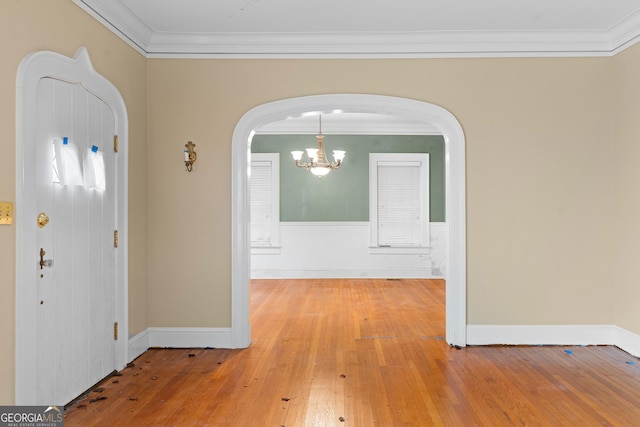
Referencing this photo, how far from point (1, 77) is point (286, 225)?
21.3 ft

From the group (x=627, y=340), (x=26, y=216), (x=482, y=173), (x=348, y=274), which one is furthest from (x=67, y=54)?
(x=348, y=274)

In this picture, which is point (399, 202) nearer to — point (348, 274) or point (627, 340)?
point (348, 274)

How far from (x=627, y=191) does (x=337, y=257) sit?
5282 millimetres

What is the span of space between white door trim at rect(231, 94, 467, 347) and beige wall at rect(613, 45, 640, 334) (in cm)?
147

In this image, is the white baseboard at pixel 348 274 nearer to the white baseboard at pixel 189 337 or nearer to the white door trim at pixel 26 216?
the white baseboard at pixel 189 337

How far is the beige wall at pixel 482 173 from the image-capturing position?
178 inches

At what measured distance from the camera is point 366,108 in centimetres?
462

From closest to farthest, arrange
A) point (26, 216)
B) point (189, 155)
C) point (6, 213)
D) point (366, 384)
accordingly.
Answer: point (6, 213), point (26, 216), point (366, 384), point (189, 155)

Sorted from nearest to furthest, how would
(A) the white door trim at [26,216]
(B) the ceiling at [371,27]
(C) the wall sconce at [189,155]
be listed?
(A) the white door trim at [26,216] → (B) the ceiling at [371,27] → (C) the wall sconce at [189,155]

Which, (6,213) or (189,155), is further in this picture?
(189,155)

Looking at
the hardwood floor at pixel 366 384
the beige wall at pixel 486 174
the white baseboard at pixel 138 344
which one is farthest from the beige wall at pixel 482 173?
the hardwood floor at pixel 366 384

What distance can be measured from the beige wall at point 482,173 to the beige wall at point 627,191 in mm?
63

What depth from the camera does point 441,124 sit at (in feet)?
15.1

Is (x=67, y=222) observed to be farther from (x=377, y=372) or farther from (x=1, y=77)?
(x=377, y=372)
